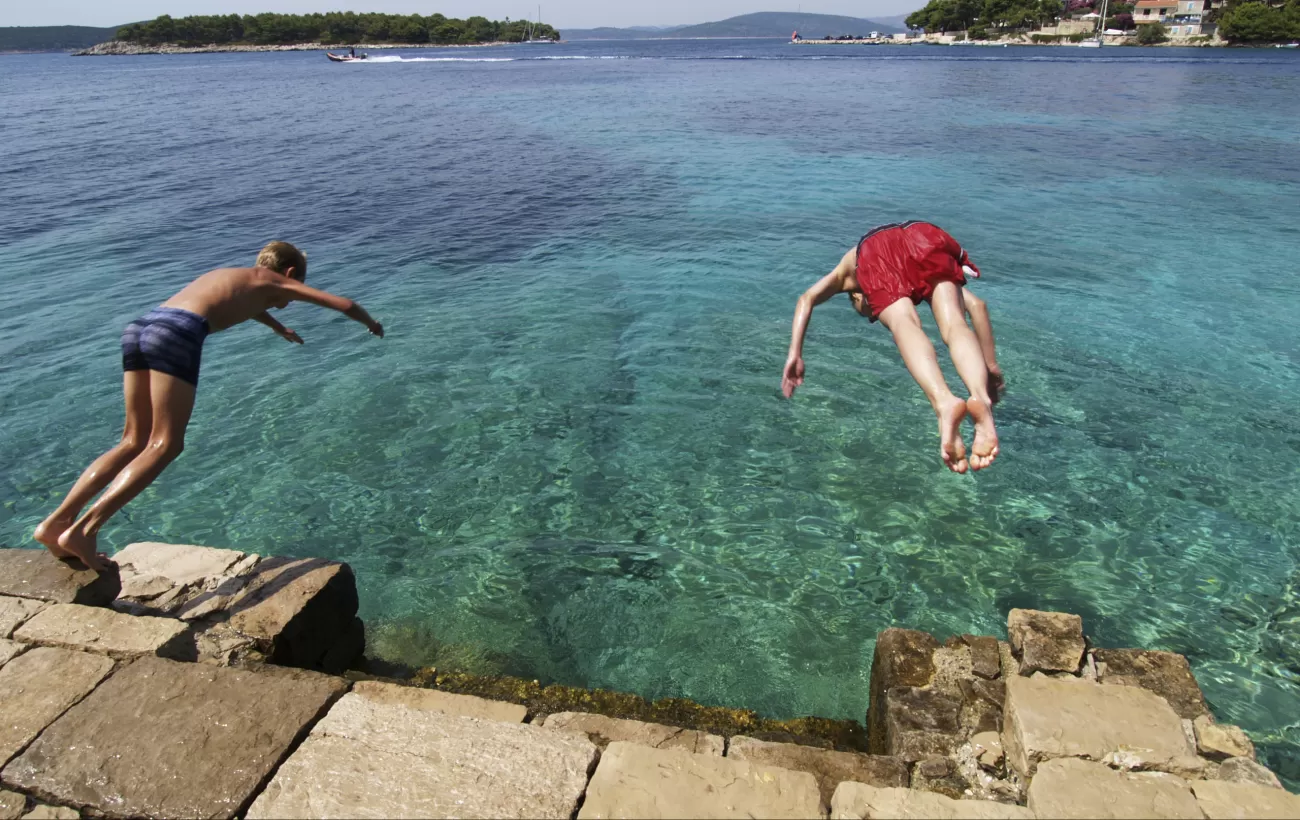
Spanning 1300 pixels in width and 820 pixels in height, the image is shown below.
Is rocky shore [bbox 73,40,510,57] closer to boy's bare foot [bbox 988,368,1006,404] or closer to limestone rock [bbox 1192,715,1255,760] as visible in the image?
boy's bare foot [bbox 988,368,1006,404]

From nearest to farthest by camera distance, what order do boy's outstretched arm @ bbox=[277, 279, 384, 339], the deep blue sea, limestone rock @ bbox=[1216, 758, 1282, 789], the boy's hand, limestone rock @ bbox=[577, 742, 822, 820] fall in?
limestone rock @ bbox=[577, 742, 822, 820]
limestone rock @ bbox=[1216, 758, 1282, 789]
boy's outstretched arm @ bbox=[277, 279, 384, 339]
the boy's hand
the deep blue sea

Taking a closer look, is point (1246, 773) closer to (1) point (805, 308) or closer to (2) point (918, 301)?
(2) point (918, 301)

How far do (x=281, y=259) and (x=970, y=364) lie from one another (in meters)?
4.42

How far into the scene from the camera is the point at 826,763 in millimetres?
3803

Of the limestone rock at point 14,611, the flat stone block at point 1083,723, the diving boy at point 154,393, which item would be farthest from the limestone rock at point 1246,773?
the limestone rock at point 14,611

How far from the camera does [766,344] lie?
36.0 feet

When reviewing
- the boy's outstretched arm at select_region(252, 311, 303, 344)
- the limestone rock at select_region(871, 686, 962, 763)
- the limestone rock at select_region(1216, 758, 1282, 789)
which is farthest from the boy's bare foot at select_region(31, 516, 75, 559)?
the limestone rock at select_region(1216, 758, 1282, 789)

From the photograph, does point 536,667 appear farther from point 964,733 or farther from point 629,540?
point 964,733

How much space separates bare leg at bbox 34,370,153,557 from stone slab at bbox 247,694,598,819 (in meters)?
2.27

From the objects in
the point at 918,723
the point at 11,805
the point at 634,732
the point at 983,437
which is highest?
the point at 983,437

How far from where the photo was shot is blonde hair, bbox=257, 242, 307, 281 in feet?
Result: 16.7

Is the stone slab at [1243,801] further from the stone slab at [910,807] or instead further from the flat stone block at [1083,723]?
the stone slab at [910,807]

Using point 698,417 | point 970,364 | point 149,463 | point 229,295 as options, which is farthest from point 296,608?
point 698,417

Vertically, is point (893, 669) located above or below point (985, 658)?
below
